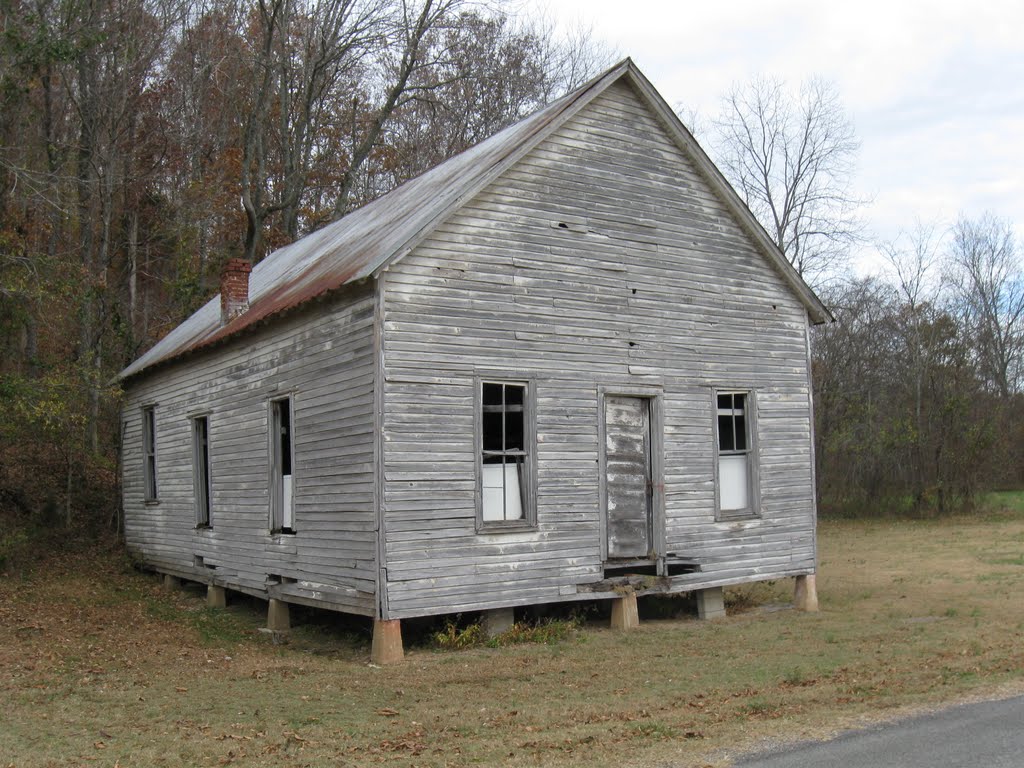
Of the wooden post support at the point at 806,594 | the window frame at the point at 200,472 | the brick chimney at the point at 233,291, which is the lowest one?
the wooden post support at the point at 806,594

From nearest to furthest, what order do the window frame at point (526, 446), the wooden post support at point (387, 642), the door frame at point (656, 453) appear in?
the wooden post support at point (387, 642)
the window frame at point (526, 446)
the door frame at point (656, 453)

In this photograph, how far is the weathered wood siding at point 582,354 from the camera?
1211cm

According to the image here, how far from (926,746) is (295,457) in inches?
349

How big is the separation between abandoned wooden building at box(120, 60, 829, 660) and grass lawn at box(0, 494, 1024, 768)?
931mm

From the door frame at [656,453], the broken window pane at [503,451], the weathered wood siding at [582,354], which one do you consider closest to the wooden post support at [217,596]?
the weathered wood siding at [582,354]

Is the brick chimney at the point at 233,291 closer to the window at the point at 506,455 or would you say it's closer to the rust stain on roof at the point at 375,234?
the rust stain on roof at the point at 375,234

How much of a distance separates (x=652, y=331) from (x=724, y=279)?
5.48 feet

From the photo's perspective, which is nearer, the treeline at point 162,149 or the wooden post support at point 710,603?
the wooden post support at point 710,603

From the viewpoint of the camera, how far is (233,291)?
16891 mm

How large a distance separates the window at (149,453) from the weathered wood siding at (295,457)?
0.40 meters

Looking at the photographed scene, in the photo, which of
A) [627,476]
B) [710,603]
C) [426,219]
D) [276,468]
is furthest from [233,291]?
[710,603]

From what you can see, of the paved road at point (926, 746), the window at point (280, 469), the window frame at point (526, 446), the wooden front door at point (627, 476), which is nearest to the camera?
the paved road at point (926, 746)

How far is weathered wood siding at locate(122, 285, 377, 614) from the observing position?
12.2m

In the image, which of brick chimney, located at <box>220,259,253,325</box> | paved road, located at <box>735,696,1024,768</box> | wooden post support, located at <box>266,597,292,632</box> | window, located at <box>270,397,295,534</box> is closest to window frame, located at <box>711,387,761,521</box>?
window, located at <box>270,397,295,534</box>
